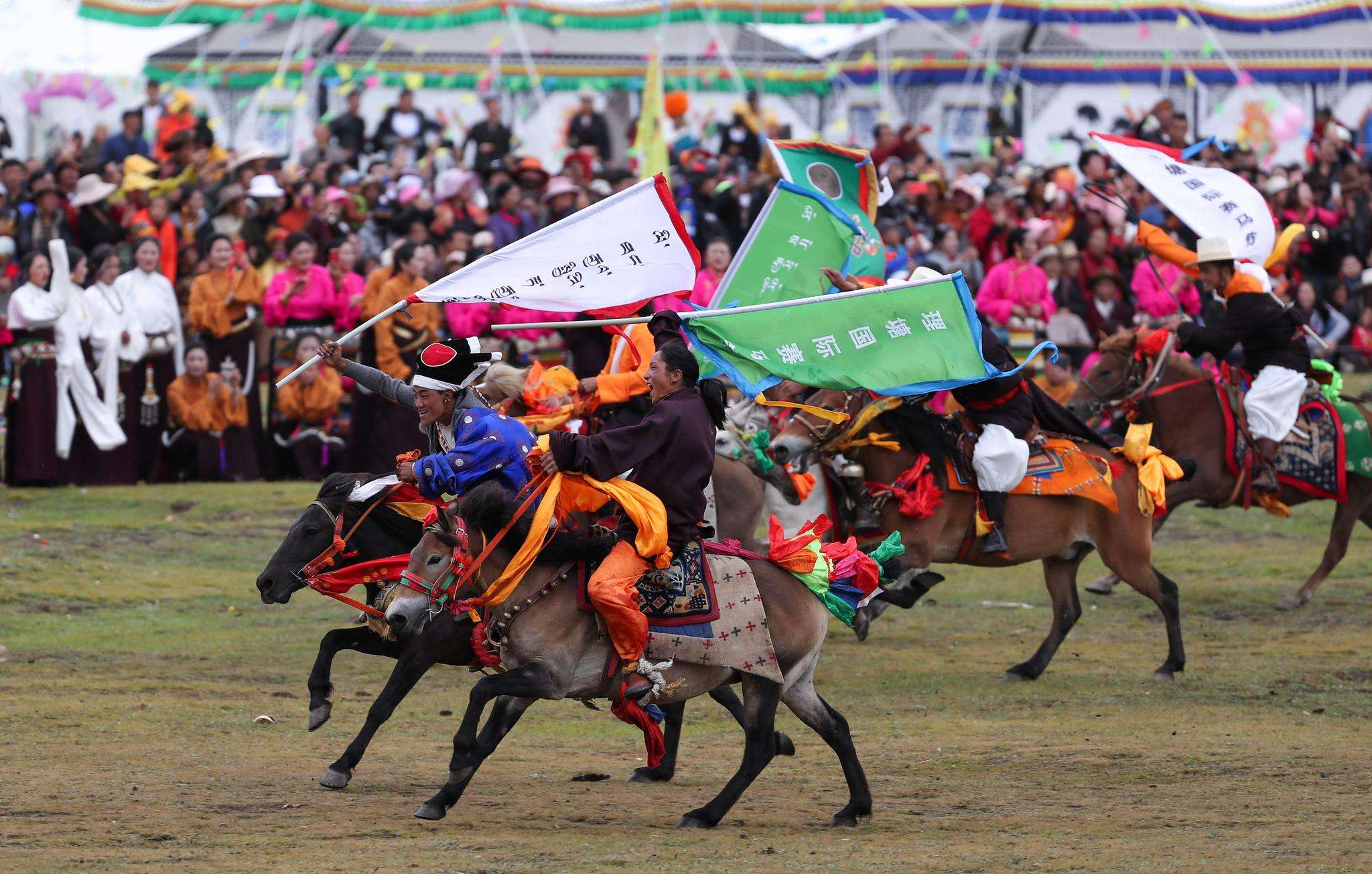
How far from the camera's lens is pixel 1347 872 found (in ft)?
24.8

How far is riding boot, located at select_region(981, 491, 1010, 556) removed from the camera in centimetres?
1259

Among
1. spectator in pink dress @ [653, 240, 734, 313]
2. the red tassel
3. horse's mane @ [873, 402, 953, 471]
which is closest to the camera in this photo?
the red tassel

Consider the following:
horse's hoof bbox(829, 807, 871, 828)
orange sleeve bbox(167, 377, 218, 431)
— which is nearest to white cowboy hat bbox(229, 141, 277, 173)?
orange sleeve bbox(167, 377, 218, 431)

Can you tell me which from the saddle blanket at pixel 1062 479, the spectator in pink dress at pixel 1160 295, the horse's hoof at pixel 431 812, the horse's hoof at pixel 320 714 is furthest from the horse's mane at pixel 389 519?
the spectator in pink dress at pixel 1160 295

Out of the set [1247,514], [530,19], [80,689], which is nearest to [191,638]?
[80,689]

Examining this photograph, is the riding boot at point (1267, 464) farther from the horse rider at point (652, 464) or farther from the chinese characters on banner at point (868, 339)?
the horse rider at point (652, 464)

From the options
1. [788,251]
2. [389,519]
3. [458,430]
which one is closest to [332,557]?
[389,519]

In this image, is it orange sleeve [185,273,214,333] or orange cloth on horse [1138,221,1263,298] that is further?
orange sleeve [185,273,214,333]

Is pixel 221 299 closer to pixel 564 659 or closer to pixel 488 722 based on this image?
pixel 488 722

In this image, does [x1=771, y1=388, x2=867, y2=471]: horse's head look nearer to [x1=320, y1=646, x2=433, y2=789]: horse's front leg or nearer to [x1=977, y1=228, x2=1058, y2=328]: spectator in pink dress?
[x1=320, y1=646, x2=433, y2=789]: horse's front leg

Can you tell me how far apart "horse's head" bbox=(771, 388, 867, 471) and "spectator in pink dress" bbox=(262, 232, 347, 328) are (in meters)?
7.63

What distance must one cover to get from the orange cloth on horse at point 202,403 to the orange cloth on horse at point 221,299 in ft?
1.72

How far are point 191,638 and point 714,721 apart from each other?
4.16 metres

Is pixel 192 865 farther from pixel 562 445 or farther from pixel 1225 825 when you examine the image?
pixel 1225 825
